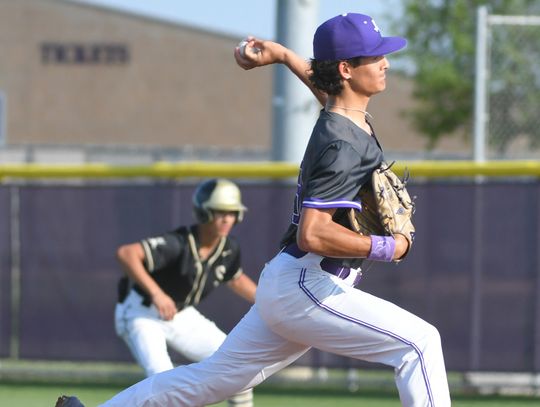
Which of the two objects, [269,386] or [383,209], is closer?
[383,209]

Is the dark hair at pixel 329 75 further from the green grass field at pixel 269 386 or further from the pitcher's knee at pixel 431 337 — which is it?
the green grass field at pixel 269 386

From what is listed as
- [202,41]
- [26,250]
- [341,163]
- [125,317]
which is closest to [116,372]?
[26,250]

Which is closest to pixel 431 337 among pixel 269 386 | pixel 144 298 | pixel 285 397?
pixel 144 298

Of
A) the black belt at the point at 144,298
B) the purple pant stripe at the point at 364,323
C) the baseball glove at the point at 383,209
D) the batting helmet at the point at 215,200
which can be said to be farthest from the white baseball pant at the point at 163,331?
the baseball glove at the point at 383,209

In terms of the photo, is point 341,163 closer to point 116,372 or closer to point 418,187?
point 418,187

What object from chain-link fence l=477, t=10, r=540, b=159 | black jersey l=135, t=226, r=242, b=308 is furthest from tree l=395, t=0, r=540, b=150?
black jersey l=135, t=226, r=242, b=308

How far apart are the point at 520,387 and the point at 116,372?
321cm

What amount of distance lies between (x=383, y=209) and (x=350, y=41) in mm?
713

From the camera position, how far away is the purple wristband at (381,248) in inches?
201

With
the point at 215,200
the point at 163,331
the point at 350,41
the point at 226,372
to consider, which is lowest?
the point at 163,331

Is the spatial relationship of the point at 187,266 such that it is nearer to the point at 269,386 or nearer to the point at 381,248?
the point at 269,386

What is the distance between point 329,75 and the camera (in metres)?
5.34

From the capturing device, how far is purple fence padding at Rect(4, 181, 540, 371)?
9547mm

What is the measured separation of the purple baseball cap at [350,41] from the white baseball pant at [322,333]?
85cm
